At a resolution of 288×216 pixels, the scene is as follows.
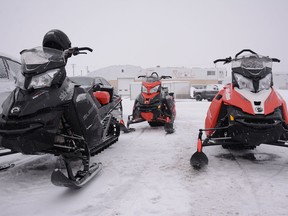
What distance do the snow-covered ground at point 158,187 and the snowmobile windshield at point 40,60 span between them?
4.75ft

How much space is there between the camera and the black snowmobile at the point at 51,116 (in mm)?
3125

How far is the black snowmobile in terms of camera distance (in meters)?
3.12

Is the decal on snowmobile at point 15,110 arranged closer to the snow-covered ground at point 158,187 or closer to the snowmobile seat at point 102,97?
the snow-covered ground at point 158,187

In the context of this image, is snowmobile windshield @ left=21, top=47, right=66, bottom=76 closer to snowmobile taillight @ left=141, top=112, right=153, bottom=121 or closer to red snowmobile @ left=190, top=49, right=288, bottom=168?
red snowmobile @ left=190, top=49, right=288, bottom=168

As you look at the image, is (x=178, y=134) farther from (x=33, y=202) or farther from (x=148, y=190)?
(x=33, y=202)

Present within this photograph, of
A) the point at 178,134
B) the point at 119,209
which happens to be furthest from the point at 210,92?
the point at 119,209

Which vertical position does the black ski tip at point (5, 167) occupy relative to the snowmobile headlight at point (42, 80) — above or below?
below

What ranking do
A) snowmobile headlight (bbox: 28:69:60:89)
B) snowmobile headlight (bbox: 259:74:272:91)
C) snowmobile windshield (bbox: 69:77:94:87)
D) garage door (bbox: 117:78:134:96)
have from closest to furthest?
snowmobile headlight (bbox: 28:69:60:89) → snowmobile headlight (bbox: 259:74:272:91) → snowmobile windshield (bbox: 69:77:94:87) → garage door (bbox: 117:78:134:96)

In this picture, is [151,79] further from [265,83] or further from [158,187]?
[158,187]

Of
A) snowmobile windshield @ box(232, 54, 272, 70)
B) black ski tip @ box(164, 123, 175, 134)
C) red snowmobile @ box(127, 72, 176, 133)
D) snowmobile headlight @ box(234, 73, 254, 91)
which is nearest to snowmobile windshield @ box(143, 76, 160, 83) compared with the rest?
red snowmobile @ box(127, 72, 176, 133)

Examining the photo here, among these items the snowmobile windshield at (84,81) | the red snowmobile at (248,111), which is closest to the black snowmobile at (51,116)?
the red snowmobile at (248,111)

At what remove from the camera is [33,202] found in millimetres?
3041

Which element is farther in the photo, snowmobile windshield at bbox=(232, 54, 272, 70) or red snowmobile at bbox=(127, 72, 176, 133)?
red snowmobile at bbox=(127, 72, 176, 133)

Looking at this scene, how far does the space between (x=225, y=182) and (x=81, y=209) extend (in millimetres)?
1790
